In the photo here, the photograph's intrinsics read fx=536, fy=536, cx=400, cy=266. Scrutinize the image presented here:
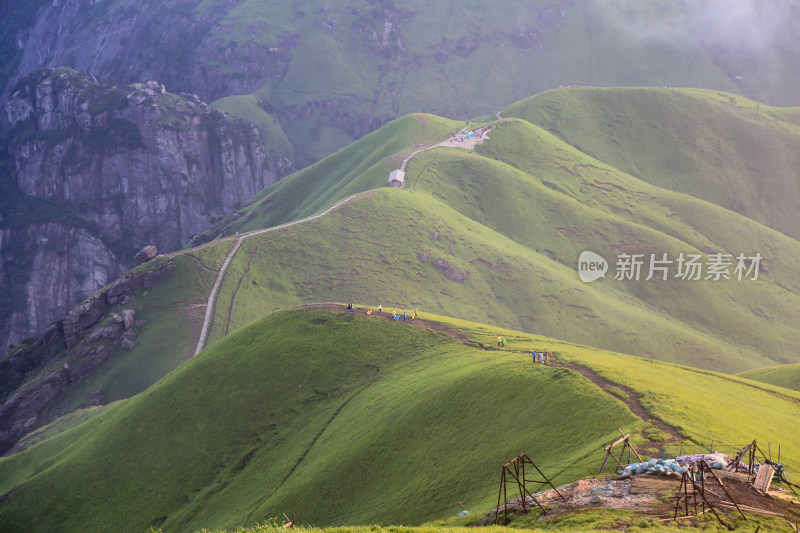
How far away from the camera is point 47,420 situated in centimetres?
11219

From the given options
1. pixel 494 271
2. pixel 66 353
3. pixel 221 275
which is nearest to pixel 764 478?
pixel 494 271

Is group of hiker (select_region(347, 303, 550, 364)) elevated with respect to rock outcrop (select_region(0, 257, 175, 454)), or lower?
elevated

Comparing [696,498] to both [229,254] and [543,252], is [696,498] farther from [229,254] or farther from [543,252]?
[543,252]

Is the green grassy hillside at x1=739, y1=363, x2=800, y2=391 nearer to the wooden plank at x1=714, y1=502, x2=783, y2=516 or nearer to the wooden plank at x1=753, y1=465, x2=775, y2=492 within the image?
the wooden plank at x1=753, y1=465, x2=775, y2=492

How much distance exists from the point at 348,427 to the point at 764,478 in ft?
128

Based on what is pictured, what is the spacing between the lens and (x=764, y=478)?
88.3 feet

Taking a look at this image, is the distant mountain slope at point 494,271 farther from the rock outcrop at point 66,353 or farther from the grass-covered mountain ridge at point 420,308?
the rock outcrop at point 66,353

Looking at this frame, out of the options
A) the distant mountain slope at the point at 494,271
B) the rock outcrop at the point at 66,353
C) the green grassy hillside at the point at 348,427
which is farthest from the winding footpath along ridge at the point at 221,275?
the green grassy hillside at the point at 348,427

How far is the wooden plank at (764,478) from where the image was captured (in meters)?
26.7

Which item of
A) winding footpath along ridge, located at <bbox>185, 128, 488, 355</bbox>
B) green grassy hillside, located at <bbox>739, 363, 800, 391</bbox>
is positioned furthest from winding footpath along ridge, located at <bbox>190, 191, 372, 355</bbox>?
green grassy hillside, located at <bbox>739, 363, 800, 391</bbox>

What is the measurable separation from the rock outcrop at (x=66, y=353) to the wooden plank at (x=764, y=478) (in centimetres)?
11714

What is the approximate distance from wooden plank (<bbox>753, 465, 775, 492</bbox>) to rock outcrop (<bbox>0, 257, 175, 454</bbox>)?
384ft

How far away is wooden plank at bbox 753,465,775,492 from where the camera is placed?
87.6 feet

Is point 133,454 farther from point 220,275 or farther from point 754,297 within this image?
point 754,297
